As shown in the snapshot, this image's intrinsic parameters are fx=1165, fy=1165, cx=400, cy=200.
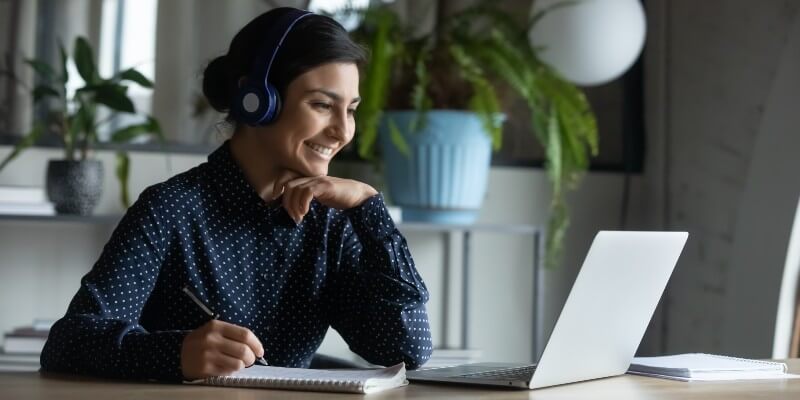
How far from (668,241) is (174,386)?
595 millimetres

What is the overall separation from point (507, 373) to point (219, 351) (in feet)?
1.16

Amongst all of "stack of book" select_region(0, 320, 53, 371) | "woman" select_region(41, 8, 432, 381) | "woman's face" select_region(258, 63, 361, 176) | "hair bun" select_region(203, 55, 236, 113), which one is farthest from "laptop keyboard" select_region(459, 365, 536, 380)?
"stack of book" select_region(0, 320, 53, 371)

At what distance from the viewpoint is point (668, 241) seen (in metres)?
1.38

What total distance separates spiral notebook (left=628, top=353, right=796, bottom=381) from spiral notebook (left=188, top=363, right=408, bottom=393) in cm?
36

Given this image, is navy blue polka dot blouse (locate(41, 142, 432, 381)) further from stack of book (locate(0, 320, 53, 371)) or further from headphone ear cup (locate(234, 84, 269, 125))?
stack of book (locate(0, 320, 53, 371))

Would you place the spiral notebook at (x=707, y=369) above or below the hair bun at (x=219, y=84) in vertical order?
below

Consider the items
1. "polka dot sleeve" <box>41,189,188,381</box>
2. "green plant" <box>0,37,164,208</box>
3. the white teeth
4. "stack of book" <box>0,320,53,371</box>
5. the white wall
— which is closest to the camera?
"polka dot sleeve" <box>41,189,188,381</box>

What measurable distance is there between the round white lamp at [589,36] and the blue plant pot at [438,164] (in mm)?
260

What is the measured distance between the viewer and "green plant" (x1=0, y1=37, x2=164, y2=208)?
263cm

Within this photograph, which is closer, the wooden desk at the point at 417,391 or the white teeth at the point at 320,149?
the wooden desk at the point at 417,391

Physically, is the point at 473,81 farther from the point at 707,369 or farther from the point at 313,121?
the point at 707,369

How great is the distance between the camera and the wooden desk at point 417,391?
3.87 ft

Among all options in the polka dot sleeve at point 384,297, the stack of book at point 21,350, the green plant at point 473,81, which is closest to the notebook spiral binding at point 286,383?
the polka dot sleeve at point 384,297

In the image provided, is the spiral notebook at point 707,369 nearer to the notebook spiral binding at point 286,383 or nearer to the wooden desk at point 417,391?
the wooden desk at point 417,391
